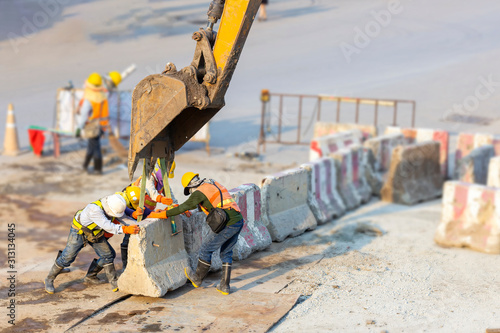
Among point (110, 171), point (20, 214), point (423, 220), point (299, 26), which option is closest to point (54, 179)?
point (110, 171)

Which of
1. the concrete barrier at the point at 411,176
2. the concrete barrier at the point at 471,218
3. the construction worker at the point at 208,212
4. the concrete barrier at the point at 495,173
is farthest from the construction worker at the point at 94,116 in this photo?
the concrete barrier at the point at 495,173

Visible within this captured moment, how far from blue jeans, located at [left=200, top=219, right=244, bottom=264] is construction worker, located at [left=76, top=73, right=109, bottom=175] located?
761 cm

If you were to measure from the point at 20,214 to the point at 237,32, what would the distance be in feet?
21.8

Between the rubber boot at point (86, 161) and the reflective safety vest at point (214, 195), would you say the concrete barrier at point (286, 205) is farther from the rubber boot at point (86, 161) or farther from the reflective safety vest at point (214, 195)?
the rubber boot at point (86, 161)

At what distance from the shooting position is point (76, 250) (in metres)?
8.13

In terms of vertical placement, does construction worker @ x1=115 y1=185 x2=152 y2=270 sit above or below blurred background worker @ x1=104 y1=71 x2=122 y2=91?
below

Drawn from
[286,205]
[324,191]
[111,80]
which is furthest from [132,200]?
[111,80]

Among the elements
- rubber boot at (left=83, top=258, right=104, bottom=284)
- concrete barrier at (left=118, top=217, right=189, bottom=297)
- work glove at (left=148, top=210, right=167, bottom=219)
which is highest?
work glove at (left=148, top=210, right=167, bottom=219)

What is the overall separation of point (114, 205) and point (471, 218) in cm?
556

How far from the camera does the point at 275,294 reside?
8000mm

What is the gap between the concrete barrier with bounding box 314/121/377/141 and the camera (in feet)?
51.5

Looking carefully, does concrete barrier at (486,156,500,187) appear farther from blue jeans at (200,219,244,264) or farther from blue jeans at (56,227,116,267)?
blue jeans at (56,227,116,267)
